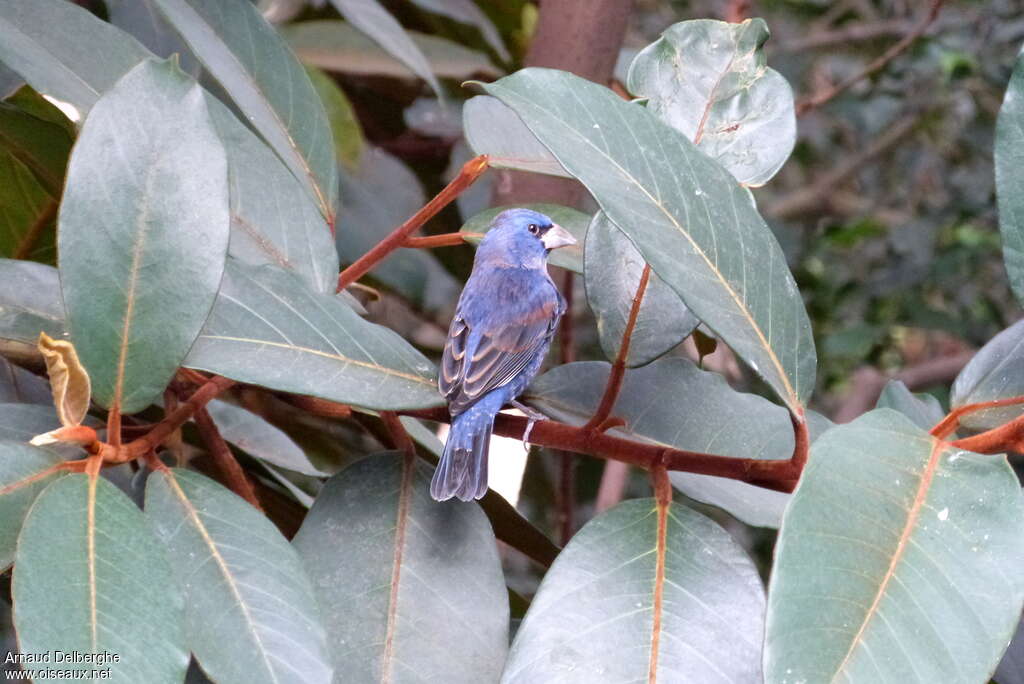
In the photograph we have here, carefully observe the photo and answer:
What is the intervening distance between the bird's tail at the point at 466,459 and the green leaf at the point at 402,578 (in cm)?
2

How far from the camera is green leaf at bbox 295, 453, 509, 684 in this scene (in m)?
1.09

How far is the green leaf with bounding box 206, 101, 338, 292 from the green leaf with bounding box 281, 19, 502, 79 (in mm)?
1275

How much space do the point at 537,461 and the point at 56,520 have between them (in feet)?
6.66

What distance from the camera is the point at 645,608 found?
3.47 feet

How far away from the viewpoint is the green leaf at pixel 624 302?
120 cm

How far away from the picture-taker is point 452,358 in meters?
1.68

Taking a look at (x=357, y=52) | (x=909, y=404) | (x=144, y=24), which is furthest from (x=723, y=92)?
(x=357, y=52)

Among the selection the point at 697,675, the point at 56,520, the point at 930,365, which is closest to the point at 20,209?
the point at 56,520

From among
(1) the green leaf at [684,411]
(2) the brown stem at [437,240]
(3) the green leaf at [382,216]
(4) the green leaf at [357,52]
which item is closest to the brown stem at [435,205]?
(2) the brown stem at [437,240]

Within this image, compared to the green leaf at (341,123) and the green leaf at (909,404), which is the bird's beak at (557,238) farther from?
the green leaf at (341,123)

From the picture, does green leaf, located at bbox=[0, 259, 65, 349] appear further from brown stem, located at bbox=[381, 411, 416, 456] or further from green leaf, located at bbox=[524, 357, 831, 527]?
green leaf, located at bbox=[524, 357, 831, 527]

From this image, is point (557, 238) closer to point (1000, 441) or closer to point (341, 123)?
point (1000, 441)

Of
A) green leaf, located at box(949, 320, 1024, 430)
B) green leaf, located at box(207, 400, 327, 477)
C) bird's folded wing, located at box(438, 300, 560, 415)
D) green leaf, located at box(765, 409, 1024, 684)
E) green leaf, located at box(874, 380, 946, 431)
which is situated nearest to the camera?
green leaf, located at box(765, 409, 1024, 684)

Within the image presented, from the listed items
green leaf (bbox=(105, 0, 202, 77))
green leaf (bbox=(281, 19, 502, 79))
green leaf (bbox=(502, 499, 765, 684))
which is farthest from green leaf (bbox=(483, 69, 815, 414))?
green leaf (bbox=(281, 19, 502, 79))
